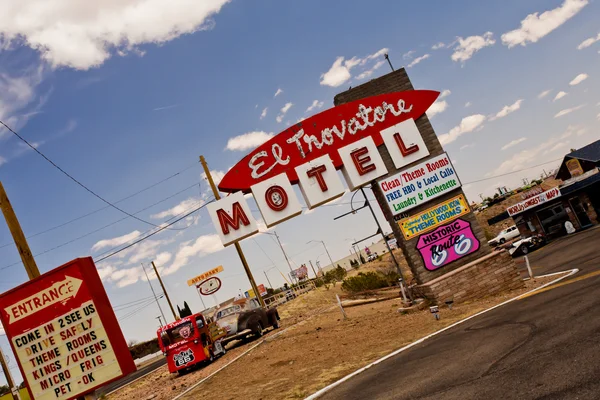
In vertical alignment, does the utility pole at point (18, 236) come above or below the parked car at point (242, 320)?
above

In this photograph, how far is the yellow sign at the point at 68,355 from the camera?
7.49 metres

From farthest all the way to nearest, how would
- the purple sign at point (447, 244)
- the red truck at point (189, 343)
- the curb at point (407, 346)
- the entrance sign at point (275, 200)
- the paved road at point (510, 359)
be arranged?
1. the red truck at point (189, 343)
2. the entrance sign at point (275, 200)
3. the purple sign at point (447, 244)
4. the curb at point (407, 346)
5. the paved road at point (510, 359)

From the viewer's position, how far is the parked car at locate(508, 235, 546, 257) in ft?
106

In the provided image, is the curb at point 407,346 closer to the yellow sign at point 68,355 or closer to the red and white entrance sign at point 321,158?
the yellow sign at point 68,355

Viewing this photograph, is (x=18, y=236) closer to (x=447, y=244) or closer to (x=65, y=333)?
(x=65, y=333)

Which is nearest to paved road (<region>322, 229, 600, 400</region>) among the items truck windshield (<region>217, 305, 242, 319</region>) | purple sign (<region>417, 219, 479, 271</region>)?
purple sign (<region>417, 219, 479, 271</region>)

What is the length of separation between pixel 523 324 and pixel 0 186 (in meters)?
12.1

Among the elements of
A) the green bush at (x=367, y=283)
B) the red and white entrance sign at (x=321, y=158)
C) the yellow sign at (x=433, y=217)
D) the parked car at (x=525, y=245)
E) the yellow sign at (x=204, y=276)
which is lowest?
the parked car at (x=525, y=245)

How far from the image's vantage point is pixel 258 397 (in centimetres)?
1127

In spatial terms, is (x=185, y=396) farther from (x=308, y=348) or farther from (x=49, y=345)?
(x=49, y=345)

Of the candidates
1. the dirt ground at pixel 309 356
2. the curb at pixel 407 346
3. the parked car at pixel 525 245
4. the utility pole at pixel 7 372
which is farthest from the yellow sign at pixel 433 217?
the utility pole at pixel 7 372

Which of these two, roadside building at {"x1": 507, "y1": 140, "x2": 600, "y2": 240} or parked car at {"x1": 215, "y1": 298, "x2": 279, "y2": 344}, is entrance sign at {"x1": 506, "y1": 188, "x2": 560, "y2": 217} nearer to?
roadside building at {"x1": 507, "y1": 140, "x2": 600, "y2": 240}

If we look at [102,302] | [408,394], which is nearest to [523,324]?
[408,394]

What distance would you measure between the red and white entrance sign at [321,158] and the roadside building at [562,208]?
20980mm
